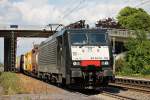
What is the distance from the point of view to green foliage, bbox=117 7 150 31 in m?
97.6

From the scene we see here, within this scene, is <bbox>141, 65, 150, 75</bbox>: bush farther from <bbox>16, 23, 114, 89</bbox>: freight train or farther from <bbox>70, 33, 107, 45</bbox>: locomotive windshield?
<bbox>70, 33, 107, 45</bbox>: locomotive windshield

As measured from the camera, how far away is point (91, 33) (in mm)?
24141

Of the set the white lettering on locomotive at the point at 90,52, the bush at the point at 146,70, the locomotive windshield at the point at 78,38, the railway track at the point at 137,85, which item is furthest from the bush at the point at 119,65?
the white lettering on locomotive at the point at 90,52

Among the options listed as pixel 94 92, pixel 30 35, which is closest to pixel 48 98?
pixel 94 92

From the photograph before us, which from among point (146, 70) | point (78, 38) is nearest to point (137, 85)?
point (78, 38)

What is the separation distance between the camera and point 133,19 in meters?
100

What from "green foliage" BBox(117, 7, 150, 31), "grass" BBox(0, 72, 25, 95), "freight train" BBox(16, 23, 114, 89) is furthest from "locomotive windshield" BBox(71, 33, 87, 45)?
"green foliage" BBox(117, 7, 150, 31)

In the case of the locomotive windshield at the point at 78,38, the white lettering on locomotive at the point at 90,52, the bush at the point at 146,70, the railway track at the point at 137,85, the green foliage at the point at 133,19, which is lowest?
the railway track at the point at 137,85

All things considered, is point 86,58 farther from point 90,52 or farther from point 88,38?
point 88,38

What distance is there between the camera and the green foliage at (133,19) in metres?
97.6

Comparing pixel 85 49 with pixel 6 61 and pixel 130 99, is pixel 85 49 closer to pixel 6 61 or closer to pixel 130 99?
pixel 130 99

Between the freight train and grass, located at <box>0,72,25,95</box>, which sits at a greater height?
the freight train

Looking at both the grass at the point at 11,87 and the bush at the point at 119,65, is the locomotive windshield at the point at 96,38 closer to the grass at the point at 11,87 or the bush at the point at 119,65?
the grass at the point at 11,87

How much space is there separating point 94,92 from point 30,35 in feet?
223
